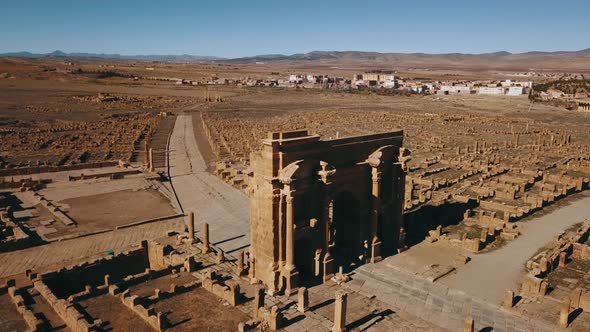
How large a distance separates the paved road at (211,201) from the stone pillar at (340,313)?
29.0 feet

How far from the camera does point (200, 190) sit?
35.1 metres

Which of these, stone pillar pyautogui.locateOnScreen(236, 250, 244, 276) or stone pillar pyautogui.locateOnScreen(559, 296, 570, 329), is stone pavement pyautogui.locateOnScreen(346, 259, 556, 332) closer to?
stone pillar pyautogui.locateOnScreen(559, 296, 570, 329)

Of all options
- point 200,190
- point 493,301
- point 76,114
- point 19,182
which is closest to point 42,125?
point 76,114

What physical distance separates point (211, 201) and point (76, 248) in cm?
1023

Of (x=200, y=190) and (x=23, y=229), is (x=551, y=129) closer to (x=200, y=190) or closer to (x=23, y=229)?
(x=200, y=190)

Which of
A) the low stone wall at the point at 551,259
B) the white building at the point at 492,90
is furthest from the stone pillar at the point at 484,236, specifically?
the white building at the point at 492,90

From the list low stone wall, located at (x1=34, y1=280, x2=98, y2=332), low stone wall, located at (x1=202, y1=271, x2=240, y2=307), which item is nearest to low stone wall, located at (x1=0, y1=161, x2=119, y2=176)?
low stone wall, located at (x1=34, y1=280, x2=98, y2=332)

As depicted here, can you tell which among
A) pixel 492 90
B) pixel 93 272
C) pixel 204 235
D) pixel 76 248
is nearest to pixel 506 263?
pixel 204 235

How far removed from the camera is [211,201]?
32.2 meters

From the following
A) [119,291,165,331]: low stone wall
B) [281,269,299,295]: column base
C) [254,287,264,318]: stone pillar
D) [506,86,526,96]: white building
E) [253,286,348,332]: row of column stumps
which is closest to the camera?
[253,286,348,332]: row of column stumps

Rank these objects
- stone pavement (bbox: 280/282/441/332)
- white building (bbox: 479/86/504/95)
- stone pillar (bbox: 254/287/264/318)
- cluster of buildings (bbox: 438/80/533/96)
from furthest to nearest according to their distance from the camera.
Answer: white building (bbox: 479/86/504/95)
cluster of buildings (bbox: 438/80/533/96)
stone pillar (bbox: 254/287/264/318)
stone pavement (bbox: 280/282/441/332)

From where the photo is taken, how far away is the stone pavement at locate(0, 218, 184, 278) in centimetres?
2159

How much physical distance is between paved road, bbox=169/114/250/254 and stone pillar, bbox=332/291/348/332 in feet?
29.0

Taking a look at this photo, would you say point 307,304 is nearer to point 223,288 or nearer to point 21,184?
point 223,288
